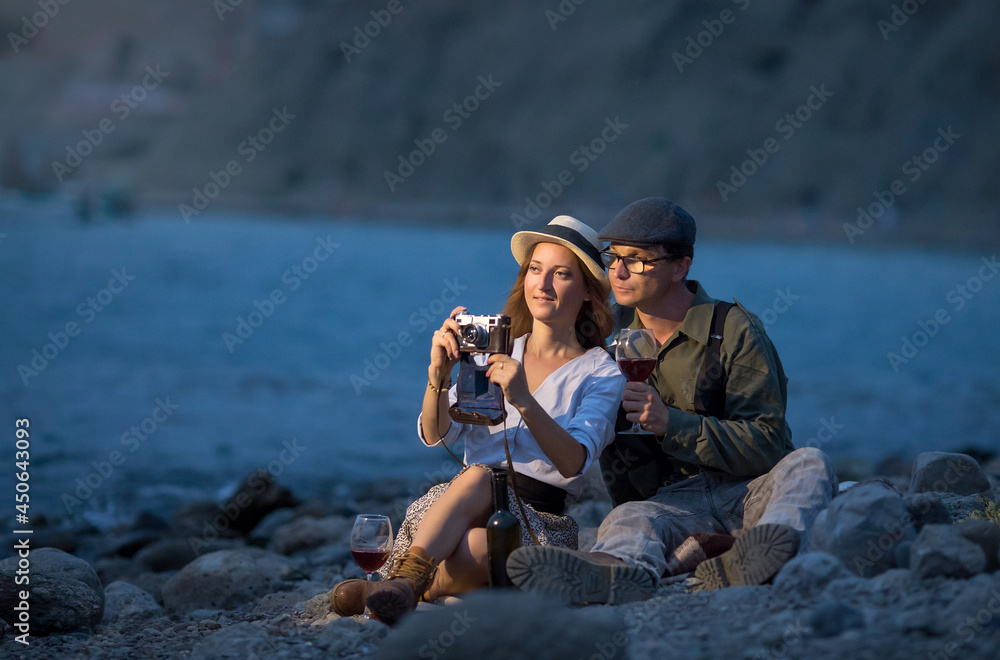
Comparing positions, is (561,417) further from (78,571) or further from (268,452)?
(268,452)

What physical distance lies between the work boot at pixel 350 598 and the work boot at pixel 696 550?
4.25 feet

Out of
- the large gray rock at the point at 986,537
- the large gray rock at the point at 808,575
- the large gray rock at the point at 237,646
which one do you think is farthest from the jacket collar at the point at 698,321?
the large gray rock at the point at 237,646

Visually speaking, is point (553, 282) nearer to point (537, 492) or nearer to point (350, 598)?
point (537, 492)

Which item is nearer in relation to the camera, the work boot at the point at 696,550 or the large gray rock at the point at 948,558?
the large gray rock at the point at 948,558

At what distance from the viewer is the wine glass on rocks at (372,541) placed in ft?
12.9

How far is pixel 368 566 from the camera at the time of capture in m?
4.00

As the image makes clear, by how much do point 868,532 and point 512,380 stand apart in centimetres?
141

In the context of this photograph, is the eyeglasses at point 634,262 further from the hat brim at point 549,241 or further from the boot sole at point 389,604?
the boot sole at point 389,604

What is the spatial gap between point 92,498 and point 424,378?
1498 cm

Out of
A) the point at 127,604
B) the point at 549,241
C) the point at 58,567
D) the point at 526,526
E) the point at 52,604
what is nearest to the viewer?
the point at 526,526

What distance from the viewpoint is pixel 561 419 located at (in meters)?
4.11

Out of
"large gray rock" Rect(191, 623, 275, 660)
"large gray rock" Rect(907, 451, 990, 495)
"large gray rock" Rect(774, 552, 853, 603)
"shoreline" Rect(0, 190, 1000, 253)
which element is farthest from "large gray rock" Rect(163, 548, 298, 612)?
"shoreline" Rect(0, 190, 1000, 253)

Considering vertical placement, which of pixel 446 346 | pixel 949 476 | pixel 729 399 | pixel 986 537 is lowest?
pixel 986 537

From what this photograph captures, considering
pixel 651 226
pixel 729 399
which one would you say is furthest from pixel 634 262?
pixel 729 399
